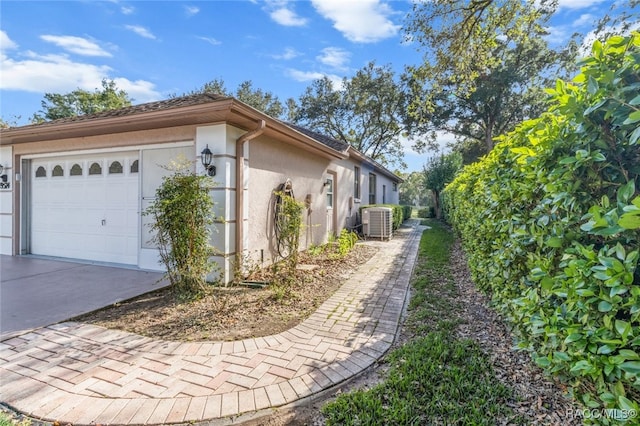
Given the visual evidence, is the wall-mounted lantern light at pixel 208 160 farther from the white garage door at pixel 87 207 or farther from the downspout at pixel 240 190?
the white garage door at pixel 87 207

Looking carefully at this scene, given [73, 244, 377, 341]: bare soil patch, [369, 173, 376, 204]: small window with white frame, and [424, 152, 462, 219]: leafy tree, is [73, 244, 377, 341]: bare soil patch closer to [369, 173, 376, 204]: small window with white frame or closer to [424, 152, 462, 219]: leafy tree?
[369, 173, 376, 204]: small window with white frame

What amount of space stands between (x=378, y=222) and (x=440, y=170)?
45.5 ft

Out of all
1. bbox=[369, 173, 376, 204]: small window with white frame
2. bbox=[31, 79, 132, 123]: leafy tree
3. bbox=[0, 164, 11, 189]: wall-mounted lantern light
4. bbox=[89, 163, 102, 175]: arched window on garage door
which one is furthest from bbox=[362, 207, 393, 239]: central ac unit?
bbox=[31, 79, 132, 123]: leafy tree

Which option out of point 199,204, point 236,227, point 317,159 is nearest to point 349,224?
point 317,159

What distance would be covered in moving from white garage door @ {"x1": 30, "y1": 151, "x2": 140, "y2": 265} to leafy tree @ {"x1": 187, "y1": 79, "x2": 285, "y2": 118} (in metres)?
20.8

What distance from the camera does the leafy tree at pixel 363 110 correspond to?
23.8 m

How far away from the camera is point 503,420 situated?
221cm

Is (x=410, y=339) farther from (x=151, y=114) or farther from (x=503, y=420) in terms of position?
(x=151, y=114)

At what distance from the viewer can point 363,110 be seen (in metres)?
25.3

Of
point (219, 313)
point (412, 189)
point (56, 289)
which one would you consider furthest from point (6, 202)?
point (412, 189)

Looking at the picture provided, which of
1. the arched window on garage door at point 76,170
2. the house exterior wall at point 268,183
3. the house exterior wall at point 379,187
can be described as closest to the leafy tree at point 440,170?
the house exterior wall at point 379,187

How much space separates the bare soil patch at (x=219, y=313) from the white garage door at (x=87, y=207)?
97.3 inches

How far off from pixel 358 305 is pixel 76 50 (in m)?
12.2

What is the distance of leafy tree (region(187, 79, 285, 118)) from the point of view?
26.5 metres
